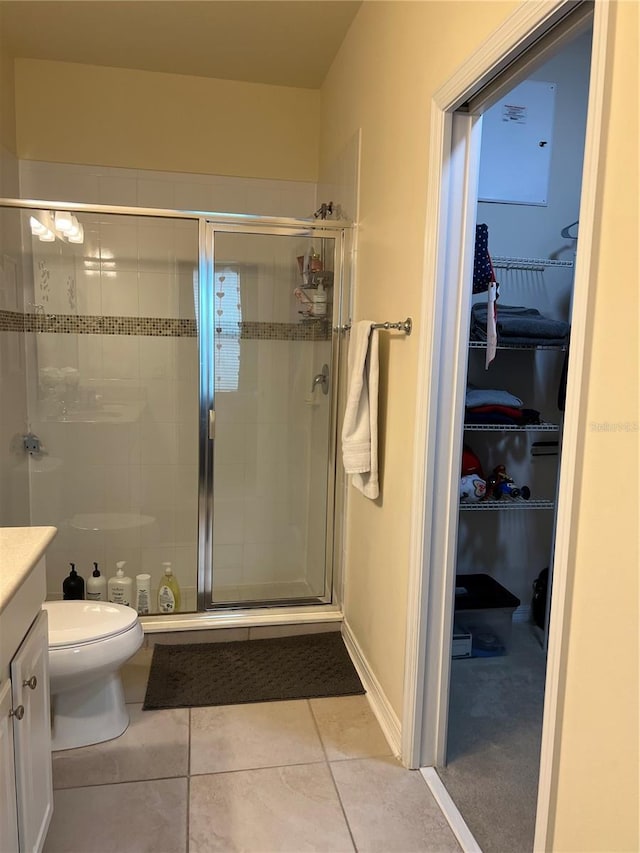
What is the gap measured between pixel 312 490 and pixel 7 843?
2.07m

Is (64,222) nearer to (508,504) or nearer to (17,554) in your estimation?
(17,554)

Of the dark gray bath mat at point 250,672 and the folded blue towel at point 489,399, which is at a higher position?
the folded blue towel at point 489,399

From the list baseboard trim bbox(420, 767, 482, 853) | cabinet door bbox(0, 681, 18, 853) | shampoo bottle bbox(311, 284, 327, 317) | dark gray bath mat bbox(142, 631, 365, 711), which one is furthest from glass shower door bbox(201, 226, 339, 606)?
cabinet door bbox(0, 681, 18, 853)

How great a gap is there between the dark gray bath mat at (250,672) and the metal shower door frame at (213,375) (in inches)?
9.7

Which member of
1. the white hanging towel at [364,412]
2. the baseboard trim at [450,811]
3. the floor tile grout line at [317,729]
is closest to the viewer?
the baseboard trim at [450,811]

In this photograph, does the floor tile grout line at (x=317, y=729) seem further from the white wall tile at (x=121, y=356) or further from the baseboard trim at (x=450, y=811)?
the white wall tile at (x=121, y=356)

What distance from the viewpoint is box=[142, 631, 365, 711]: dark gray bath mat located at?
7.76 ft

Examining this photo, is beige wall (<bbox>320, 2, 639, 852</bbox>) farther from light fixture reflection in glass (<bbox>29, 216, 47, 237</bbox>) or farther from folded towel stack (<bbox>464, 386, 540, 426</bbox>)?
light fixture reflection in glass (<bbox>29, 216, 47, 237</bbox>)

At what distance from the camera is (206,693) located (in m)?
2.37

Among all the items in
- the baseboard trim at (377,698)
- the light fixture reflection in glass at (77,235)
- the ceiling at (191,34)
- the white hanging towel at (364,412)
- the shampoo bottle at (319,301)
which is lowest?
the baseboard trim at (377,698)

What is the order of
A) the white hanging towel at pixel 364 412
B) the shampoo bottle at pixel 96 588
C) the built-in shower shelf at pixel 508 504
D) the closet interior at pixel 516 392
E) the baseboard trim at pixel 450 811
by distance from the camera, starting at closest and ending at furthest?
the baseboard trim at pixel 450 811 → the white hanging towel at pixel 364 412 → the closet interior at pixel 516 392 → the built-in shower shelf at pixel 508 504 → the shampoo bottle at pixel 96 588

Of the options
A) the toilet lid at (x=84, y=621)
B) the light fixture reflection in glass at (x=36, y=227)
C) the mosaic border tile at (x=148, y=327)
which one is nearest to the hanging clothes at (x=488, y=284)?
the mosaic border tile at (x=148, y=327)

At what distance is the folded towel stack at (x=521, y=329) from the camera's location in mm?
2523

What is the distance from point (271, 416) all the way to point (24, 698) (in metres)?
1.97
